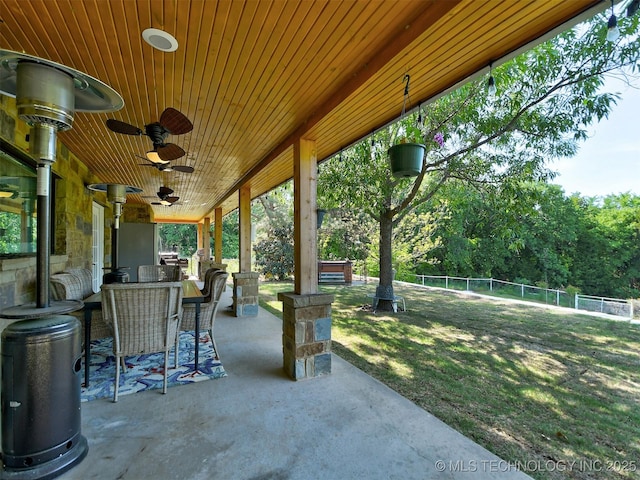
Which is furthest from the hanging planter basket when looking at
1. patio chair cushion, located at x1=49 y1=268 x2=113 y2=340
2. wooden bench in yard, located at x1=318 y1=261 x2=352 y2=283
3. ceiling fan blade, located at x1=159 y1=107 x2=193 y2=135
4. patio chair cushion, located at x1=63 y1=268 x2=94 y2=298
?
wooden bench in yard, located at x1=318 y1=261 x2=352 y2=283

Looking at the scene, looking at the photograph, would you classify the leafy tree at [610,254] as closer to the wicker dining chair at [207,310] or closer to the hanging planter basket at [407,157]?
the hanging planter basket at [407,157]

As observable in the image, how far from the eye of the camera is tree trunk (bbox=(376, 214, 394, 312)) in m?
6.39

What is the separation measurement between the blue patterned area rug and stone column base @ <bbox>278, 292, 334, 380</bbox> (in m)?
0.71

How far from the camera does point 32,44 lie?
1.89 m

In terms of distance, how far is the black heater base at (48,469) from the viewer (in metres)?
1.57

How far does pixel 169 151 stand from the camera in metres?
2.84

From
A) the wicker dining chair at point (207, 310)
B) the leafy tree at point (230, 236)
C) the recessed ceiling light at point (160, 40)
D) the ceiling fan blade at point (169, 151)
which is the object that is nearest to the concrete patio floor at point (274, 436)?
the wicker dining chair at point (207, 310)

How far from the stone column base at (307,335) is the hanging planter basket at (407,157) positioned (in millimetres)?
1398

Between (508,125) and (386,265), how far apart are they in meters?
3.28

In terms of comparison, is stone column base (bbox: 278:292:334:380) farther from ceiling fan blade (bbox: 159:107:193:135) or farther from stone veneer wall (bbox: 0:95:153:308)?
stone veneer wall (bbox: 0:95:153:308)

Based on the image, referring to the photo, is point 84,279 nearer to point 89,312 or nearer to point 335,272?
point 89,312

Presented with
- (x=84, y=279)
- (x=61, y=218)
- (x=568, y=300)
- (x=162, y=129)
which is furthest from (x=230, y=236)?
(x=162, y=129)

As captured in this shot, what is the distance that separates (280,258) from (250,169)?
8308mm

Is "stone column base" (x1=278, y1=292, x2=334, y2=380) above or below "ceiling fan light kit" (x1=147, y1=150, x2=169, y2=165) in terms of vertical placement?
below
